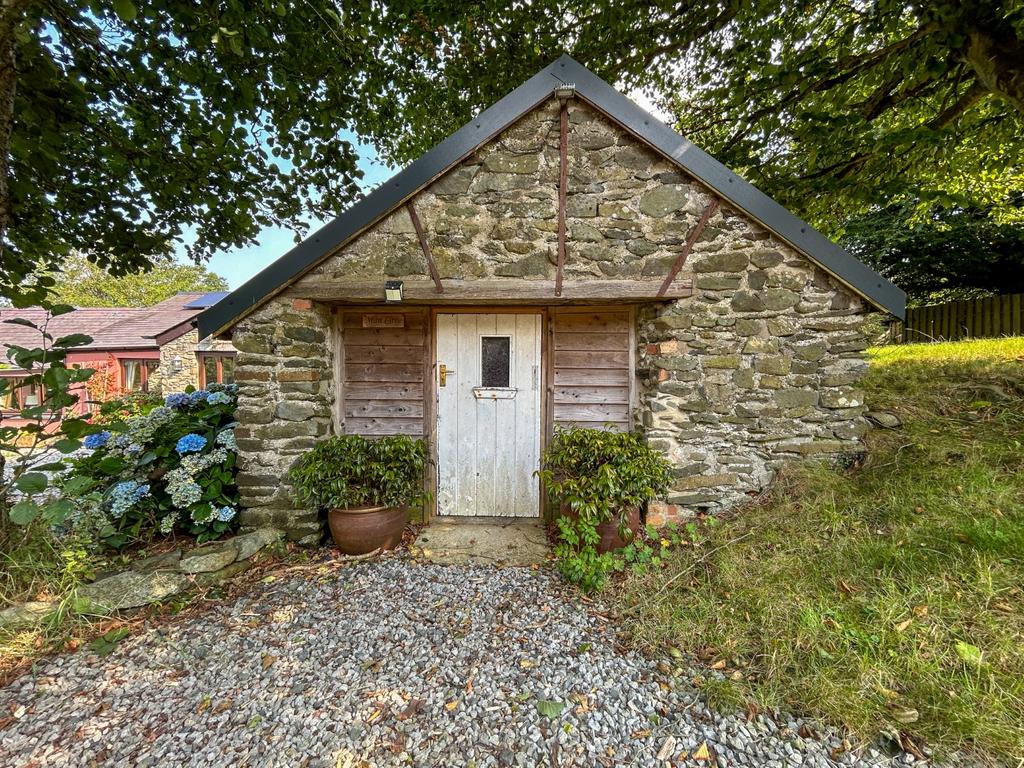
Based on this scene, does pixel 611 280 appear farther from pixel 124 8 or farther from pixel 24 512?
pixel 24 512

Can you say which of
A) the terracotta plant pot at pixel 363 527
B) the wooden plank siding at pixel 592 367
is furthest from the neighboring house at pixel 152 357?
the wooden plank siding at pixel 592 367

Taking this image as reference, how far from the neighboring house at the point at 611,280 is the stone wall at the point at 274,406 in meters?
0.01

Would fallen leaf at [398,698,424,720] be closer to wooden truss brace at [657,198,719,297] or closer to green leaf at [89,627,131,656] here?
green leaf at [89,627,131,656]

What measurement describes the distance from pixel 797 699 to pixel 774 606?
21.2 inches

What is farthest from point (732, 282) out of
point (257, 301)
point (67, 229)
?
point (67, 229)

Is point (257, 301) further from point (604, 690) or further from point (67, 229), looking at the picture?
point (604, 690)

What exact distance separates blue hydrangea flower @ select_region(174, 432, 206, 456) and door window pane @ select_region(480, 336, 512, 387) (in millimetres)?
2534

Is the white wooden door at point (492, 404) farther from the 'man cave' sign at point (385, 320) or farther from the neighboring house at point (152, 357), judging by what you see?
the neighboring house at point (152, 357)

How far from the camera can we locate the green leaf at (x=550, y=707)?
1.97 m

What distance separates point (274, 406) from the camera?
3553 millimetres

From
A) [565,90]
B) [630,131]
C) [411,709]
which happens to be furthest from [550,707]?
[565,90]

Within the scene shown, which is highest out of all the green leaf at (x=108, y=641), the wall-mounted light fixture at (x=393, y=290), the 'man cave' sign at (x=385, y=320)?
the wall-mounted light fixture at (x=393, y=290)

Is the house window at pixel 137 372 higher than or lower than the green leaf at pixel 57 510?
higher

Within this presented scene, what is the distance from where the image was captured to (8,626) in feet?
7.74
